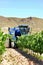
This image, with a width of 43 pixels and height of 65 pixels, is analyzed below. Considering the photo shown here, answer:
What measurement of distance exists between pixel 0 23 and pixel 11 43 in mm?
90481

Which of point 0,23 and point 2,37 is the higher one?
point 2,37

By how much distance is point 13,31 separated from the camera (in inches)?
1350

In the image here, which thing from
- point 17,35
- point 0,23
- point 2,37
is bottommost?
point 0,23

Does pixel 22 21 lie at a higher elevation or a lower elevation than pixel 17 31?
lower

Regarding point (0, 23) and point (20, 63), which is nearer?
point (20, 63)

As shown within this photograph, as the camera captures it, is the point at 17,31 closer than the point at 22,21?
Yes

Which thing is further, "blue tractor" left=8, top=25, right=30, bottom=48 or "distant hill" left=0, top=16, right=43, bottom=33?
"distant hill" left=0, top=16, right=43, bottom=33

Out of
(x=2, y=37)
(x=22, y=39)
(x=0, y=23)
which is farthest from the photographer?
(x=0, y=23)

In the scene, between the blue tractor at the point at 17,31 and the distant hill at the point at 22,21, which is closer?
the blue tractor at the point at 17,31

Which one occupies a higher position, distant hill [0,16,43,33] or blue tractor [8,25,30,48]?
blue tractor [8,25,30,48]

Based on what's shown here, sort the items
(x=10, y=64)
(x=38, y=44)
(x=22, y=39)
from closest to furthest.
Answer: (x=10, y=64) < (x=38, y=44) < (x=22, y=39)

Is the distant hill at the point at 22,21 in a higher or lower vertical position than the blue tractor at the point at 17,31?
lower

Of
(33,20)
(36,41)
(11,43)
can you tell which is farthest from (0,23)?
(36,41)

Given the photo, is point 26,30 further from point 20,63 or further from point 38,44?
point 20,63
